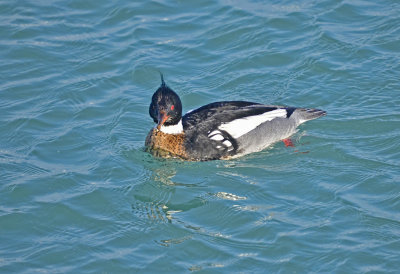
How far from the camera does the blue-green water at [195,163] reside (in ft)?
30.7

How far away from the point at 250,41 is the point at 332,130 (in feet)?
11.5

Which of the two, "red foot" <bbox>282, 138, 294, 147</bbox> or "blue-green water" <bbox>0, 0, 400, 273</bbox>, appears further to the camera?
"red foot" <bbox>282, 138, 294, 147</bbox>

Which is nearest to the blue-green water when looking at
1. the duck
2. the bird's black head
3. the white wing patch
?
the duck

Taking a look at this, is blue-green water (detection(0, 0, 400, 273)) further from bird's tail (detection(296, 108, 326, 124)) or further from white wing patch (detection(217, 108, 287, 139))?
white wing patch (detection(217, 108, 287, 139))

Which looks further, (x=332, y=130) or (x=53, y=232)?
(x=332, y=130)

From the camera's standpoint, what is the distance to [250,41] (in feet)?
49.4

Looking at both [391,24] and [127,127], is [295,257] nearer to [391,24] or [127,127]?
[127,127]

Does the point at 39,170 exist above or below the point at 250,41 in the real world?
below

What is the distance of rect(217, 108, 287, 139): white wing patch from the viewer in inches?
482

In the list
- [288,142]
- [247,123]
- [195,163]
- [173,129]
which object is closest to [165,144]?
[173,129]

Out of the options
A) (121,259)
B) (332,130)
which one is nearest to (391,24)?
(332,130)

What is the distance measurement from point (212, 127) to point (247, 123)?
25.6 inches

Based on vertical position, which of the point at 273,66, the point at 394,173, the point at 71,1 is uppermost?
the point at 71,1

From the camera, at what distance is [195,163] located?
39.3 ft
